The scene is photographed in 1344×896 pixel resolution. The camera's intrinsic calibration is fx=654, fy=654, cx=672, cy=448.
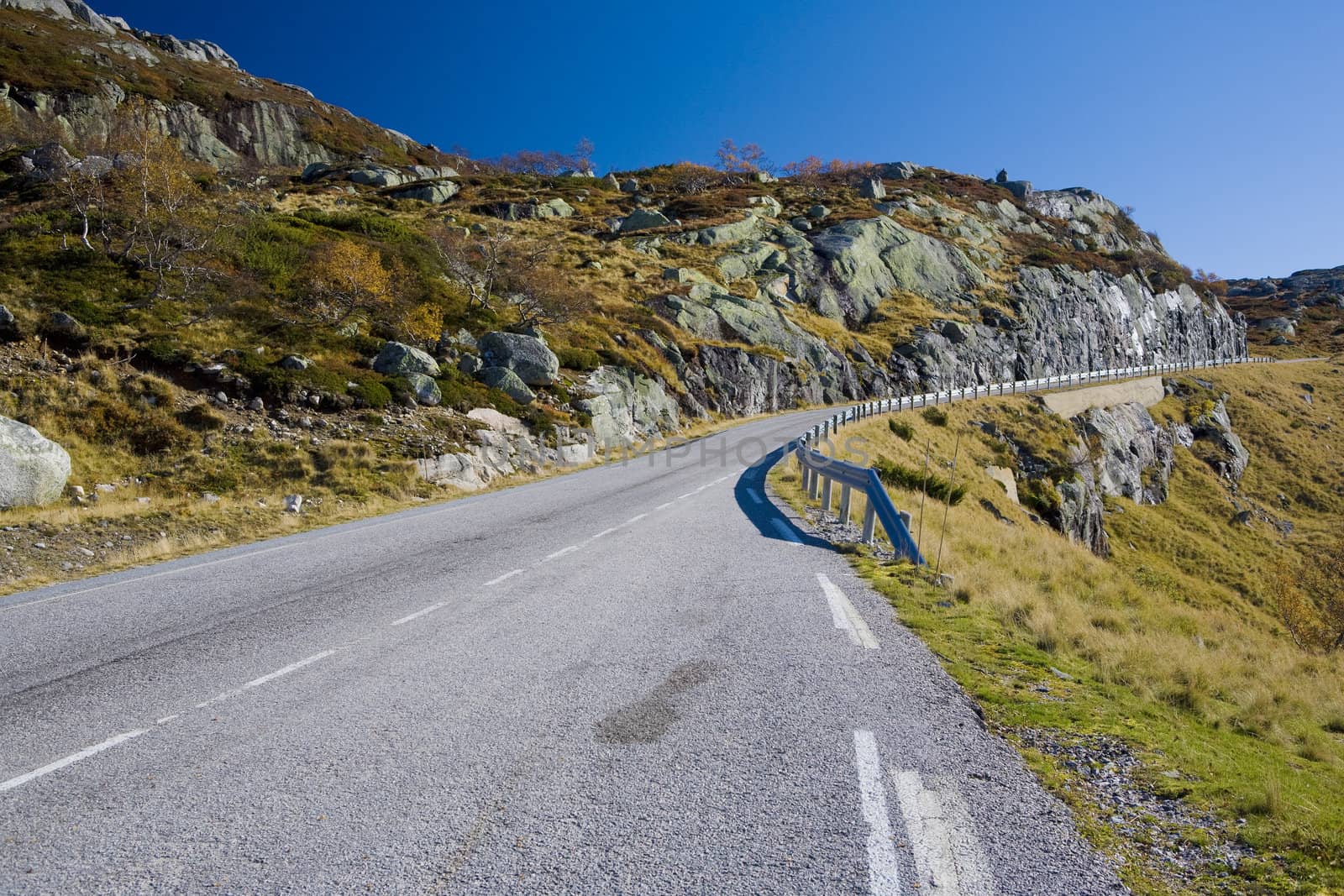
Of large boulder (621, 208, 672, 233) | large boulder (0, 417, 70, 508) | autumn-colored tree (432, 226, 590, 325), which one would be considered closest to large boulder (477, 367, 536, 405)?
autumn-colored tree (432, 226, 590, 325)

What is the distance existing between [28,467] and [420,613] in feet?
34.0

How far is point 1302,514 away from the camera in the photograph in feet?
131

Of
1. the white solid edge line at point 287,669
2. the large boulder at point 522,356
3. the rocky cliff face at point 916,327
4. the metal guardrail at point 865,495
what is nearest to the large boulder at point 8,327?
the large boulder at point 522,356

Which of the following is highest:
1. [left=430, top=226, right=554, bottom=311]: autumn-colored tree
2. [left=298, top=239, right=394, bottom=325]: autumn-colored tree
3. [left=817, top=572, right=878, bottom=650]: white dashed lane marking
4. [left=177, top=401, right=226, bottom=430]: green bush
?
[left=430, top=226, right=554, bottom=311]: autumn-colored tree

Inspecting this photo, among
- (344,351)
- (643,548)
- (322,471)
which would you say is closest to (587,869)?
(643,548)

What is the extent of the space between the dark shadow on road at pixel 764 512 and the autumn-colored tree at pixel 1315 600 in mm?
12101

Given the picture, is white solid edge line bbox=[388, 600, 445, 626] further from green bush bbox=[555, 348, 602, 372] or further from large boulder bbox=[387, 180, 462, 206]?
large boulder bbox=[387, 180, 462, 206]

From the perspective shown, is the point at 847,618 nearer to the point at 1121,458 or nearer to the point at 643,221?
the point at 1121,458

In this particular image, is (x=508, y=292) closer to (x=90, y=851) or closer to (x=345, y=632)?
(x=345, y=632)

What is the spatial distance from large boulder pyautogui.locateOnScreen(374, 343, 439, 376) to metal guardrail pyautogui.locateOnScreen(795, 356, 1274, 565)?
12891mm

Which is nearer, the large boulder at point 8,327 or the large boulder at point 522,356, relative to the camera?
the large boulder at point 8,327

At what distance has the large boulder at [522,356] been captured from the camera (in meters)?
26.1

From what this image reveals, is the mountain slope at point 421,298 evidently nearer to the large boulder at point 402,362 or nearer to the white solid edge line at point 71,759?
the large boulder at point 402,362

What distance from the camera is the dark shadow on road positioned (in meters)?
10.9
